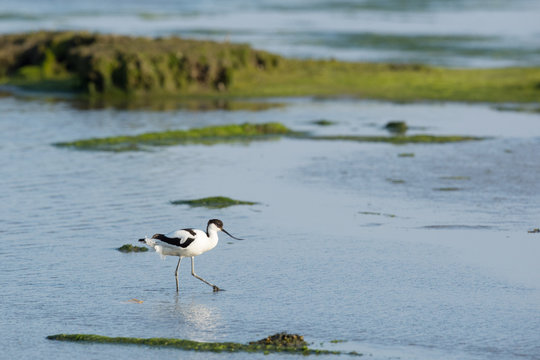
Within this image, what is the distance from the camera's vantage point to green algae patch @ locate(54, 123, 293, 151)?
23344 mm

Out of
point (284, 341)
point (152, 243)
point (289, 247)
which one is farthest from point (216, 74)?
point (284, 341)

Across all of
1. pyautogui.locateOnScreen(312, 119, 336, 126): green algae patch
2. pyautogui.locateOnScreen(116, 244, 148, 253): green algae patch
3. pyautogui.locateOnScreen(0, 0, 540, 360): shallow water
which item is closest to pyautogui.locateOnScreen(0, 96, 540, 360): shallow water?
pyautogui.locateOnScreen(0, 0, 540, 360): shallow water

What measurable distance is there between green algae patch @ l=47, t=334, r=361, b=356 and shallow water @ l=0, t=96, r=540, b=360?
166 mm

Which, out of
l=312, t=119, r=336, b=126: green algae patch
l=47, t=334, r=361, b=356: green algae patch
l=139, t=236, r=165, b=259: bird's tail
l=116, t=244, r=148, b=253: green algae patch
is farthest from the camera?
l=312, t=119, r=336, b=126: green algae patch

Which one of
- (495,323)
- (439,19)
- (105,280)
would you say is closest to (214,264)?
(105,280)

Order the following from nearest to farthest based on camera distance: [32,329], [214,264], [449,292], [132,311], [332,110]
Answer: [32,329], [132,311], [449,292], [214,264], [332,110]

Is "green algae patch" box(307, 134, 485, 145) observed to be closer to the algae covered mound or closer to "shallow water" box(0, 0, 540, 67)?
the algae covered mound

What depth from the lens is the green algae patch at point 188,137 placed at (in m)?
23.3

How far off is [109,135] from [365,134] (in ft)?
22.8

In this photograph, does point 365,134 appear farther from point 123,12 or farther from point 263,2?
point 263,2

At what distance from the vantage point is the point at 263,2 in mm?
105562

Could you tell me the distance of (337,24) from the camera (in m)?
70.1

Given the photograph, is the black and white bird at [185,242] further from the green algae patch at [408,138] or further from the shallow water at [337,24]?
the shallow water at [337,24]

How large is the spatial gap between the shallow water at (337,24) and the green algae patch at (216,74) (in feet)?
13.2
